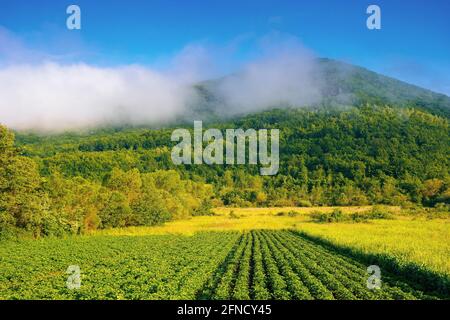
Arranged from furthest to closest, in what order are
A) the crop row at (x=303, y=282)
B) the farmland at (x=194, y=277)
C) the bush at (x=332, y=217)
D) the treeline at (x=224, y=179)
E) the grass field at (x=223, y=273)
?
the bush at (x=332, y=217), the treeline at (x=224, y=179), the grass field at (x=223, y=273), the farmland at (x=194, y=277), the crop row at (x=303, y=282)

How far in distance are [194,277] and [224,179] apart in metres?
142

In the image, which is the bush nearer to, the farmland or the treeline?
the treeline

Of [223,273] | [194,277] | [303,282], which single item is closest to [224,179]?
[223,273]

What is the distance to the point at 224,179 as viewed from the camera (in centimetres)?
16475

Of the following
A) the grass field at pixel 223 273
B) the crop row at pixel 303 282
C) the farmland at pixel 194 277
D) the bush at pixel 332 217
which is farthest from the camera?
the bush at pixel 332 217

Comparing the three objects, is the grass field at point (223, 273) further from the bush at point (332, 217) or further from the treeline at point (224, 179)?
the bush at point (332, 217)

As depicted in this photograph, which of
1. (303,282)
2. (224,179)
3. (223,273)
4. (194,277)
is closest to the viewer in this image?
(303,282)

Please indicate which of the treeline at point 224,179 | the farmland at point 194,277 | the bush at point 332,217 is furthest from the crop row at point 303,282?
the bush at point 332,217

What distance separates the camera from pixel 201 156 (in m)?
173

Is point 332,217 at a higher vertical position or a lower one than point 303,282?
lower

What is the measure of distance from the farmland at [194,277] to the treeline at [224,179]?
1394 centimetres

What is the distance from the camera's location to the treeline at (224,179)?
50.1 meters

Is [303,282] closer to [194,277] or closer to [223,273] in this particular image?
[223,273]
